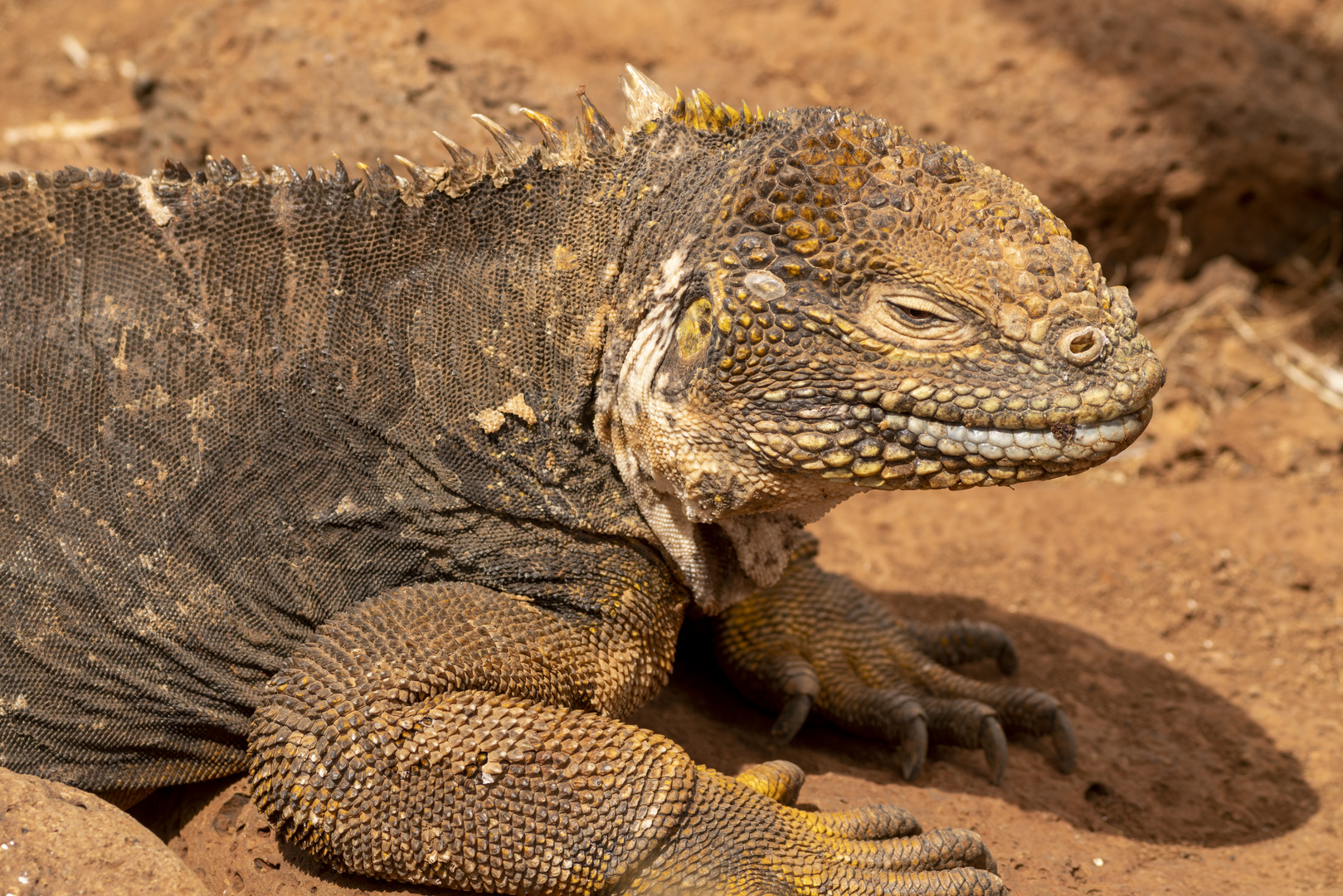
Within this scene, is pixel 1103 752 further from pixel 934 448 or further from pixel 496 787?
pixel 496 787

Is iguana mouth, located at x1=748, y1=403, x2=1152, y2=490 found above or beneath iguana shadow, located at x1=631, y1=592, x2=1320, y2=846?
above

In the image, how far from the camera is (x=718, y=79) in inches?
318

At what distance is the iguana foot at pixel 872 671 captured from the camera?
15.2ft

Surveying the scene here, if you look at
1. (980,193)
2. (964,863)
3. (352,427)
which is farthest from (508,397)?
(964,863)

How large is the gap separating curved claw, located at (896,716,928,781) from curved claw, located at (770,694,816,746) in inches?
15.6

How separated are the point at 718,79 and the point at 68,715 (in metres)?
6.05

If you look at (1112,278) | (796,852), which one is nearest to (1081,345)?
(796,852)

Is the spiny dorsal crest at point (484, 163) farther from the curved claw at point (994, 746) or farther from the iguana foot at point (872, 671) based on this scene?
the curved claw at point (994, 746)

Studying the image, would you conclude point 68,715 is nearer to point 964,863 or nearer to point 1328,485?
point 964,863

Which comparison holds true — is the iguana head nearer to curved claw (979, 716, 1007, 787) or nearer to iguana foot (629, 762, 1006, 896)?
iguana foot (629, 762, 1006, 896)

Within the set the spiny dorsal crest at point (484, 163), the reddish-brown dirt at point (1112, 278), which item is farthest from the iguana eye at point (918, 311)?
the reddish-brown dirt at point (1112, 278)

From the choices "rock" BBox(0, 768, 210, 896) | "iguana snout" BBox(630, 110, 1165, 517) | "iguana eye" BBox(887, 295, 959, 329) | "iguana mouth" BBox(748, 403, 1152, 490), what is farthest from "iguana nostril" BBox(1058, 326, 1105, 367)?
"rock" BBox(0, 768, 210, 896)

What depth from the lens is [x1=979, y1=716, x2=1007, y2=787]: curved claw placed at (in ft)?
14.8

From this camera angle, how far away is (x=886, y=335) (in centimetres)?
331
